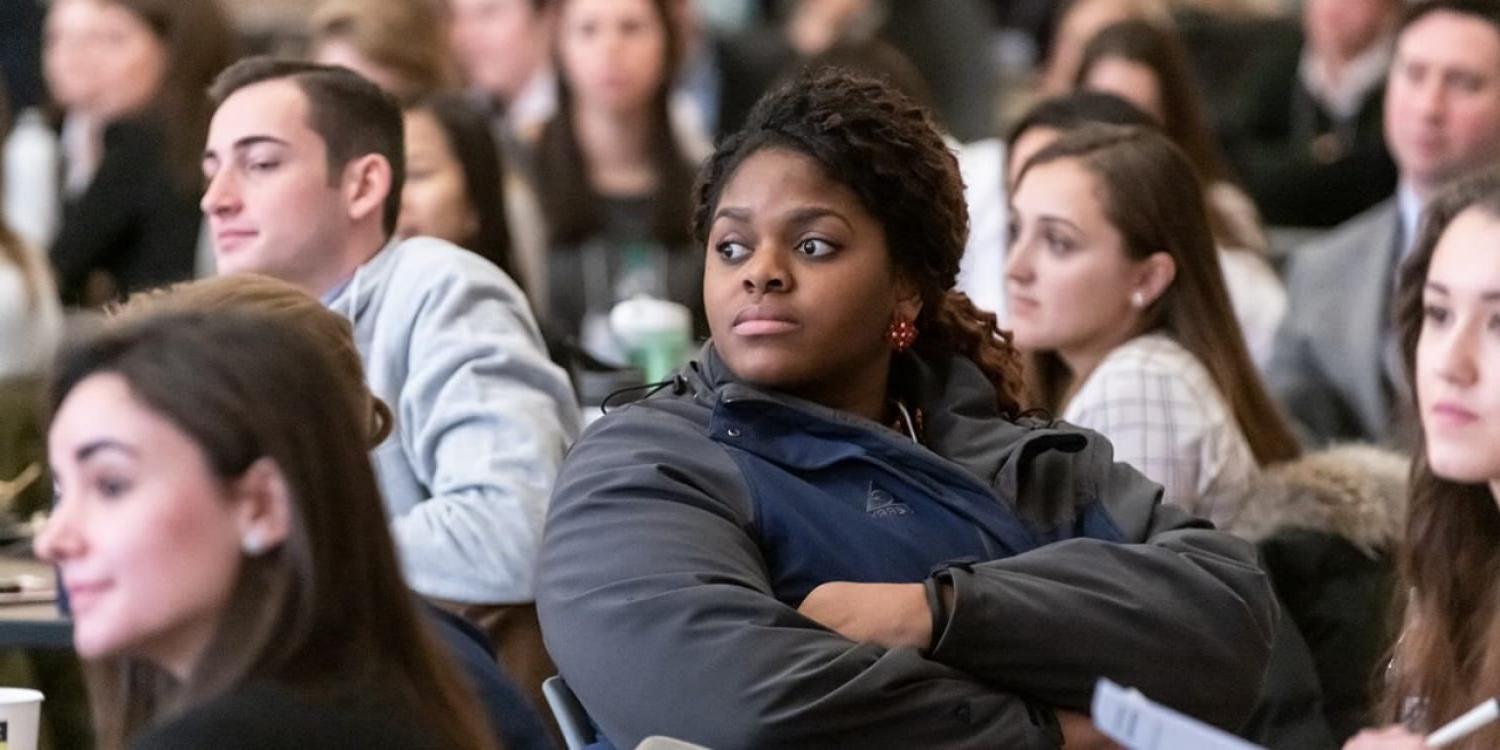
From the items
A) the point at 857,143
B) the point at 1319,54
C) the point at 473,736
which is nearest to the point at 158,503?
the point at 473,736

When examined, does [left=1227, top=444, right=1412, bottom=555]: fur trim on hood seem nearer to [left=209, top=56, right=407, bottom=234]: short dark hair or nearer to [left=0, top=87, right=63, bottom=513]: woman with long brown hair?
[left=209, top=56, right=407, bottom=234]: short dark hair

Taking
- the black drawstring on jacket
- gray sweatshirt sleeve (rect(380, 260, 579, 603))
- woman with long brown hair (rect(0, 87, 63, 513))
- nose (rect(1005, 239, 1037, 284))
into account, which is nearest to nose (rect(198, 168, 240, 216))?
gray sweatshirt sleeve (rect(380, 260, 579, 603))

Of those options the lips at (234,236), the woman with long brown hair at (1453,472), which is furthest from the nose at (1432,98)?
the lips at (234,236)

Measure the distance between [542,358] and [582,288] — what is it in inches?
93.5

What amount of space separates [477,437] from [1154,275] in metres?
0.99

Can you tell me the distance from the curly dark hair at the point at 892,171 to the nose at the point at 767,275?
111 mm

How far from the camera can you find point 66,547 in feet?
5.86

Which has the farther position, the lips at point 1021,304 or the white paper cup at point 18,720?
the lips at point 1021,304

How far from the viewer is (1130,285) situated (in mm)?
3348

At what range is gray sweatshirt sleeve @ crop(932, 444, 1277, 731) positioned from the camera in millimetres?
2344

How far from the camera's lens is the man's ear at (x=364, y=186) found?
3266mm

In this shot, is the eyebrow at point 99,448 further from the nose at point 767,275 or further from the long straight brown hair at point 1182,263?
the long straight brown hair at point 1182,263

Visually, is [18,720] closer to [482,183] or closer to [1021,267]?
[1021,267]

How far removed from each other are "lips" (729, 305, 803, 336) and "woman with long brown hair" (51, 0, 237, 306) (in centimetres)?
339
